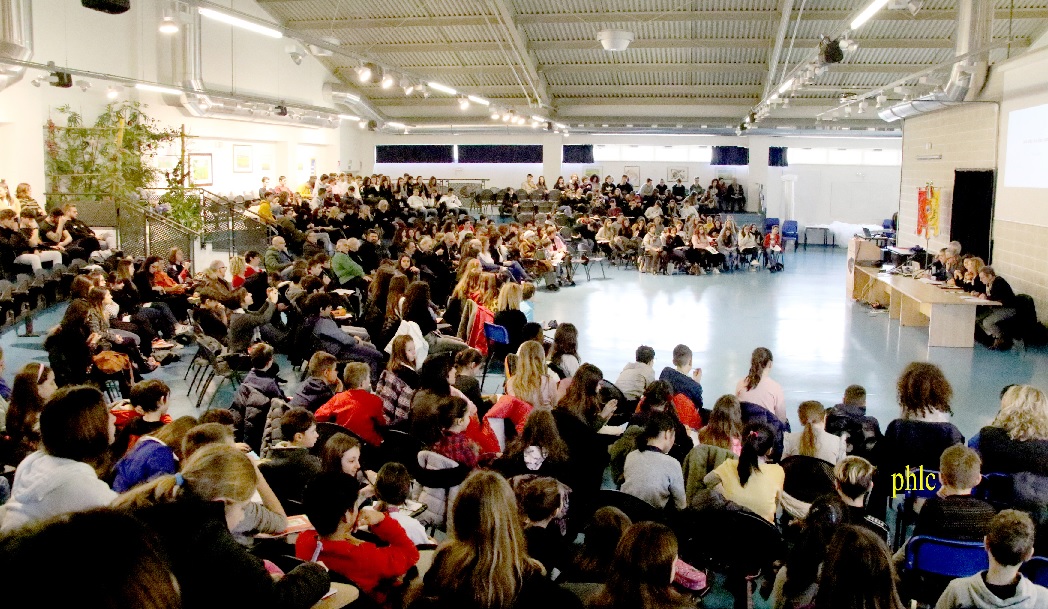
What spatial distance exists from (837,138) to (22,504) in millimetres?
23347

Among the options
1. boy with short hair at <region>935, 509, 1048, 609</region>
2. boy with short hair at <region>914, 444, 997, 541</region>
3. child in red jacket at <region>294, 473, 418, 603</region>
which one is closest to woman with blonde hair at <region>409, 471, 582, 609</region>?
child in red jacket at <region>294, 473, 418, 603</region>

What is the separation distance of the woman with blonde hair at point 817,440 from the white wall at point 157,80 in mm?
12683

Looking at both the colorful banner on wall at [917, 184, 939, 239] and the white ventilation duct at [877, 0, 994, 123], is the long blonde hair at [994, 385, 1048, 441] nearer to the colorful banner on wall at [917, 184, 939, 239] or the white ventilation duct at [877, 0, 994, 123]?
the white ventilation duct at [877, 0, 994, 123]

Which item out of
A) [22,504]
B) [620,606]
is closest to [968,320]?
[620,606]

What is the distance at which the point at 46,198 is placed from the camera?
532 inches

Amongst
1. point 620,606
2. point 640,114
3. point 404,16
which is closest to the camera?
point 620,606

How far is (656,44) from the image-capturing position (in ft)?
59.7

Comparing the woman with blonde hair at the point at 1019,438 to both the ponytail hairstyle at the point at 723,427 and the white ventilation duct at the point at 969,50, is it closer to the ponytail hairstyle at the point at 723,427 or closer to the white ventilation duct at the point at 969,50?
the ponytail hairstyle at the point at 723,427

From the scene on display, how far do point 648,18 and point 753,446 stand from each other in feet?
47.5

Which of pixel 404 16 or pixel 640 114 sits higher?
pixel 404 16

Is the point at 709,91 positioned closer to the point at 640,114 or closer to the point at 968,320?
the point at 640,114

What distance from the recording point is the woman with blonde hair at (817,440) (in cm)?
426

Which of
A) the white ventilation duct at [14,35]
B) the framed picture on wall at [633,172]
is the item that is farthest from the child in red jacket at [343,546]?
the framed picture on wall at [633,172]

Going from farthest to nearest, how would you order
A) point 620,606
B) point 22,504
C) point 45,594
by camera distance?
point 22,504, point 620,606, point 45,594
